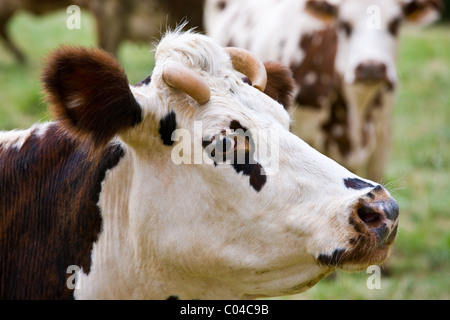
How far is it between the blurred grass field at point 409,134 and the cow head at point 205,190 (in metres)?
0.30

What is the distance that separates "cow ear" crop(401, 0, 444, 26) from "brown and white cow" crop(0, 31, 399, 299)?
3.78 m

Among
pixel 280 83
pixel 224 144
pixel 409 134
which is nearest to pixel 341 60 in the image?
pixel 280 83

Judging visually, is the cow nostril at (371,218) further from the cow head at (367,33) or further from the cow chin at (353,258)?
the cow head at (367,33)

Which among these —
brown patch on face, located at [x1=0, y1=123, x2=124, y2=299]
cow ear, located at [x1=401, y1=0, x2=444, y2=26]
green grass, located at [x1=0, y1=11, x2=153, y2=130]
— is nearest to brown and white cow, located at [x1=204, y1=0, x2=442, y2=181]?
cow ear, located at [x1=401, y1=0, x2=444, y2=26]

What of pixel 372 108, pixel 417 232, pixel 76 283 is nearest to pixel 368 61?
pixel 372 108

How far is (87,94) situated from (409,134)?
7.34 m

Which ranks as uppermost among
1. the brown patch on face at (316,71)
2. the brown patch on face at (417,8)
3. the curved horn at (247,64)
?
the brown patch on face at (417,8)

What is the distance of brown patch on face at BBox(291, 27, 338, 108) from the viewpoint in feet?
20.3

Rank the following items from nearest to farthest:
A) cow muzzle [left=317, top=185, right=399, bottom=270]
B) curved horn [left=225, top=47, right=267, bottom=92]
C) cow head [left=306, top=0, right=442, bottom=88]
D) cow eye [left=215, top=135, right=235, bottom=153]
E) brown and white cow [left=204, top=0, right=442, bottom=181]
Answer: cow muzzle [left=317, top=185, right=399, bottom=270], cow eye [left=215, top=135, right=235, bottom=153], curved horn [left=225, top=47, right=267, bottom=92], cow head [left=306, top=0, right=442, bottom=88], brown and white cow [left=204, top=0, right=442, bottom=181]

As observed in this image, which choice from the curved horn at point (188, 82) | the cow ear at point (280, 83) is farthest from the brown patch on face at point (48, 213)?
the cow ear at point (280, 83)

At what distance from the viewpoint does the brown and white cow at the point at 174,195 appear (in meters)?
2.62

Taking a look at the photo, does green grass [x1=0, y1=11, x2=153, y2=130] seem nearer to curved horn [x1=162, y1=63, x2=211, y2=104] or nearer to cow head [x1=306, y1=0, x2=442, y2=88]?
cow head [x1=306, y1=0, x2=442, y2=88]

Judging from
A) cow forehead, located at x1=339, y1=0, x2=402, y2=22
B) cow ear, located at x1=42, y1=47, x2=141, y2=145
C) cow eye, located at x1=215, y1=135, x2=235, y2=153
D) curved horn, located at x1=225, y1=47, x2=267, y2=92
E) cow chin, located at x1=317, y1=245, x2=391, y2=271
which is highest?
cow forehead, located at x1=339, y1=0, x2=402, y2=22

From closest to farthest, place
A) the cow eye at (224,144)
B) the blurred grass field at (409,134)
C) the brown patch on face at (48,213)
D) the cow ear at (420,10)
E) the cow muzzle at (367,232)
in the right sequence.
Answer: the cow muzzle at (367,232) < the cow eye at (224,144) < the brown patch on face at (48,213) < the blurred grass field at (409,134) < the cow ear at (420,10)
